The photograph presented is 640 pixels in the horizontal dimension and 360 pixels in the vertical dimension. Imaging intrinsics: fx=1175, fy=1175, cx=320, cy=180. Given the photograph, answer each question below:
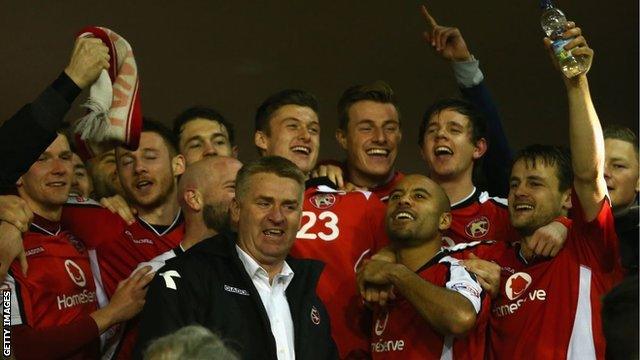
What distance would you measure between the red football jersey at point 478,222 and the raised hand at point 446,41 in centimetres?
61

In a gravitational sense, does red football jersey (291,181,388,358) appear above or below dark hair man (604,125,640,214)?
below

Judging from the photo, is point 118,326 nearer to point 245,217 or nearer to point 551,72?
point 245,217

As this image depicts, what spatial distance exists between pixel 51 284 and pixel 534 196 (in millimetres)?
1619

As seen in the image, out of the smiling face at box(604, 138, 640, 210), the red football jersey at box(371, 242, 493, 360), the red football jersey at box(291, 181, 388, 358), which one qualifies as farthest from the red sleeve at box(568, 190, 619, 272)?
the red football jersey at box(291, 181, 388, 358)

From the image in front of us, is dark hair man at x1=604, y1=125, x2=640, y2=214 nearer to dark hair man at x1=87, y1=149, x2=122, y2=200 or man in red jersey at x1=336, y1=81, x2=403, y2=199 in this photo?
man in red jersey at x1=336, y1=81, x2=403, y2=199

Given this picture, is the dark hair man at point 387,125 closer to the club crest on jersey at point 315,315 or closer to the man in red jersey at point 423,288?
the man in red jersey at point 423,288

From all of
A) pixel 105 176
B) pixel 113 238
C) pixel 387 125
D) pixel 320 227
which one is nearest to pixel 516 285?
pixel 320 227

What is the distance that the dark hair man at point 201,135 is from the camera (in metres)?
4.88

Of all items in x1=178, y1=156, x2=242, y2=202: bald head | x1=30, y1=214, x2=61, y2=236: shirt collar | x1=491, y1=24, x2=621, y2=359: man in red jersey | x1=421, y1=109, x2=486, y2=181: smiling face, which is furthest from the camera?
x1=421, y1=109, x2=486, y2=181: smiling face

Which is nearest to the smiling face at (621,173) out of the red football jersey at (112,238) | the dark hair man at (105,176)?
the red football jersey at (112,238)

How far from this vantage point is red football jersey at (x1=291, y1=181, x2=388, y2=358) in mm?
4051

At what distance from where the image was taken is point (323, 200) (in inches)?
167

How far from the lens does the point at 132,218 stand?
4344 millimetres

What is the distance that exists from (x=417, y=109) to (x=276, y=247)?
3.49 meters
